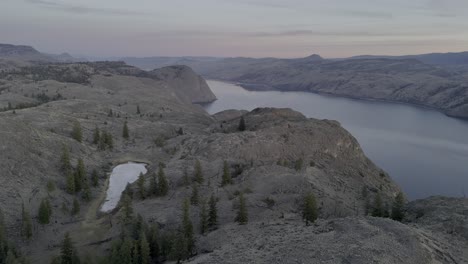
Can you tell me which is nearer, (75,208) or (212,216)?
(212,216)

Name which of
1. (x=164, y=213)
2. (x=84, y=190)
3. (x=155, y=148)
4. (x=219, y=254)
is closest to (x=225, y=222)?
(x=164, y=213)

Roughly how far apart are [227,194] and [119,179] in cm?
1983

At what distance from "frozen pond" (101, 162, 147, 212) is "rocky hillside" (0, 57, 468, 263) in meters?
1.28

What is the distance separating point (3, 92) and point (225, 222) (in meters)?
134

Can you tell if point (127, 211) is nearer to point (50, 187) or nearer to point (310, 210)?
point (50, 187)

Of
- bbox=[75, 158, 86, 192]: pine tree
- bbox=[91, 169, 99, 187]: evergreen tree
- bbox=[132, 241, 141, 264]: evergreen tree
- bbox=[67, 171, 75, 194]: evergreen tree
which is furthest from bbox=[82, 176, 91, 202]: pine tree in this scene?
bbox=[132, 241, 141, 264]: evergreen tree

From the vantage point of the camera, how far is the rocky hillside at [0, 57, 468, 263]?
3478 cm

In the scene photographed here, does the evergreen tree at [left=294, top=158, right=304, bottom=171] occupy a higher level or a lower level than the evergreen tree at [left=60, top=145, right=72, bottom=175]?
higher

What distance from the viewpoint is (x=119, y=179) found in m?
66.1

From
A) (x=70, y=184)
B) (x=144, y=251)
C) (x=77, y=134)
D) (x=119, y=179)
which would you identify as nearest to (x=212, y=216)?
(x=144, y=251)

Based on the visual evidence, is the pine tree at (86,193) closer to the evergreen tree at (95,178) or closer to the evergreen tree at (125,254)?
the evergreen tree at (95,178)

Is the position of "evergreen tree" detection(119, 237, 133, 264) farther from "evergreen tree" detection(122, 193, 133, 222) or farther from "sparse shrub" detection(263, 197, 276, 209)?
"sparse shrub" detection(263, 197, 276, 209)

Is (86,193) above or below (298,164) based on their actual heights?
below

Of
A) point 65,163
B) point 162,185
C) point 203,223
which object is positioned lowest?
point 203,223
